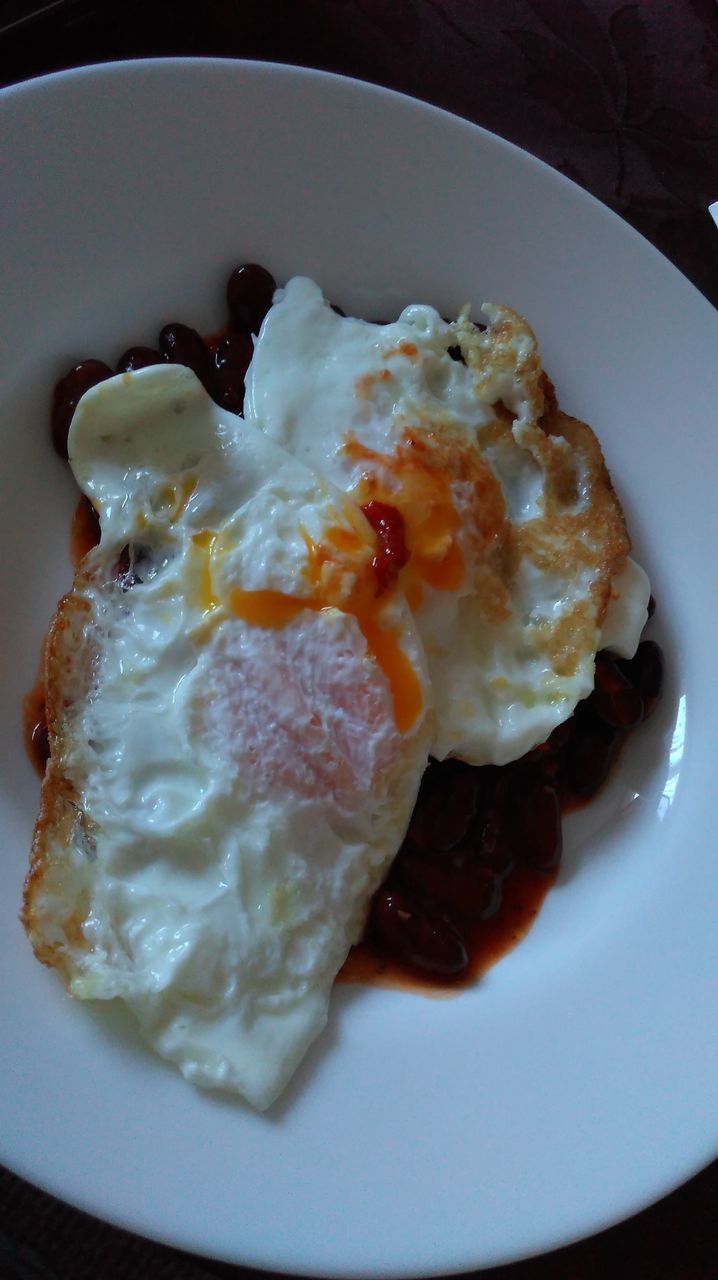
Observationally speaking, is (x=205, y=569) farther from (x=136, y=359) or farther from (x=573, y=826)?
(x=573, y=826)

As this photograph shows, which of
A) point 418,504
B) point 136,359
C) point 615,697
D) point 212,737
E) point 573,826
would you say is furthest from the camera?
point 573,826

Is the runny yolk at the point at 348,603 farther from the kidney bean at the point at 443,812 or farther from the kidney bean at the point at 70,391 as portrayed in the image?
the kidney bean at the point at 70,391

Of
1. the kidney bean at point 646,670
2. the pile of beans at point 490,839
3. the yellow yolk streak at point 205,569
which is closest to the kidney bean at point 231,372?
the yellow yolk streak at point 205,569

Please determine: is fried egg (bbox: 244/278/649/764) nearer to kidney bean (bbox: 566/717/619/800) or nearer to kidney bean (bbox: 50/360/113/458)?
kidney bean (bbox: 566/717/619/800)

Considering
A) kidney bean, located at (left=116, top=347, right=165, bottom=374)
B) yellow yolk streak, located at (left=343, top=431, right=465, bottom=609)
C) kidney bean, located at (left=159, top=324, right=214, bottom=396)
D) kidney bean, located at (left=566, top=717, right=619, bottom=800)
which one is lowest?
kidney bean, located at (left=566, top=717, right=619, bottom=800)

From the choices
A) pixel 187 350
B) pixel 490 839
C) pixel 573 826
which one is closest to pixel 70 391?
pixel 187 350

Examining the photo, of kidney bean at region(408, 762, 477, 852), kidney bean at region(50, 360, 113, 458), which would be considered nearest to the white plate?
kidney bean at region(50, 360, 113, 458)
